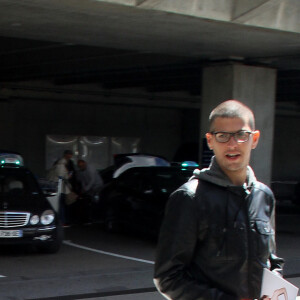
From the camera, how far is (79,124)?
1110 inches

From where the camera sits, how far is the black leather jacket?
8.02 ft

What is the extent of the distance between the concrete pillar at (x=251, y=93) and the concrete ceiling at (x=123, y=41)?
0.94 feet

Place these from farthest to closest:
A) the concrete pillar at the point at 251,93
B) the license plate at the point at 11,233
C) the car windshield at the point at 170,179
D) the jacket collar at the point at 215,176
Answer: the concrete pillar at the point at 251,93 → the car windshield at the point at 170,179 → the license plate at the point at 11,233 → the jacket collar at the point at 215,176

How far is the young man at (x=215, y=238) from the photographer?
2.45 m

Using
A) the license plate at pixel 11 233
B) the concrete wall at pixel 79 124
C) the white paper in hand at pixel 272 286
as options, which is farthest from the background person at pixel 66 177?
the white paper in hand at pixel 272 286

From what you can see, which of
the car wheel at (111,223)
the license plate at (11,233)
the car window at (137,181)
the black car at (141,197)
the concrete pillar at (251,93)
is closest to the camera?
the license plate at (11,233)

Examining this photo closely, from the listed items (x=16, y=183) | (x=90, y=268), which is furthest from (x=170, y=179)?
(x=90, y=268)

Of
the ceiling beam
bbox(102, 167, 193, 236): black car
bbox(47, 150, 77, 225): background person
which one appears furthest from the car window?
the ceiling beam

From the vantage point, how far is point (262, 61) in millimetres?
14789

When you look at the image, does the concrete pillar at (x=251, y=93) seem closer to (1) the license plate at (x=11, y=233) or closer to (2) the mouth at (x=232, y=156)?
(1) the license plate at (x=11, y=233)

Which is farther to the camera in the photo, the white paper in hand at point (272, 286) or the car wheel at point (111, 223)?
the car wheel at point (111, 223)

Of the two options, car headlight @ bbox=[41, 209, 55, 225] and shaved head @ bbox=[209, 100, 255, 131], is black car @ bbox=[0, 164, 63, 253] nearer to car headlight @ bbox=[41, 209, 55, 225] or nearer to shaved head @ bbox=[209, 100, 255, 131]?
car headlight @ bbox=[41, 209, 55, 225]

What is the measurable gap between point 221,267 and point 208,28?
8968 millimetres

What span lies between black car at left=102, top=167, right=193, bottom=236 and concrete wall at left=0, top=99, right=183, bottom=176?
12.3 meters
